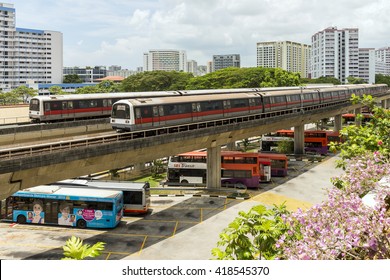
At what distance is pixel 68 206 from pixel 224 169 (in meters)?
17.6

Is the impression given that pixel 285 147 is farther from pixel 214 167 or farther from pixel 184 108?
pixel 184 108

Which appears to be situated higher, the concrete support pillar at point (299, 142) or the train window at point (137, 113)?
the train window at point (137, 113)

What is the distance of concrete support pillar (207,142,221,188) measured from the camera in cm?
3840

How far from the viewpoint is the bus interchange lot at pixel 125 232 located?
24.3m

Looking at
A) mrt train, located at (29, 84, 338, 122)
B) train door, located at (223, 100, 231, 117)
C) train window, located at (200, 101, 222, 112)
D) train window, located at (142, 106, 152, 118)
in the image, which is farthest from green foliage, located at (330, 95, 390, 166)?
Result: mrt train, located at (29, 84, 338, 122)

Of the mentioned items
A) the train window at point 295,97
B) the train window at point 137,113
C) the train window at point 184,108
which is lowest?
the train window at point 137,113

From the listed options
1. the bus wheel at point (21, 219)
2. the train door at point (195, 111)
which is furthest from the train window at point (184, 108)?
the bus wheel at point (21, 219)

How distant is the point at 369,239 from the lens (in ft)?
25.3

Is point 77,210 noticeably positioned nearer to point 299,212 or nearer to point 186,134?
point 186,134

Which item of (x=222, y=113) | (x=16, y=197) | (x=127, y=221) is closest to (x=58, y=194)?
(x=16, y=197)

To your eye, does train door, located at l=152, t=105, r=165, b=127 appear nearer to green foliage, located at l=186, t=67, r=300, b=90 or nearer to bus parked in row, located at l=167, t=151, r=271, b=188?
bus parked in row, located at l=167, t=151, r=271, b=188

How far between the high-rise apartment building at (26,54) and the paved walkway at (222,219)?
14560 centimetres

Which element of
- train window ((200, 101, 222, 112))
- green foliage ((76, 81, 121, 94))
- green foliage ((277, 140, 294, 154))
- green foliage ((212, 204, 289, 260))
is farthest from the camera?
green foliage ((76, 81, 121, 94))

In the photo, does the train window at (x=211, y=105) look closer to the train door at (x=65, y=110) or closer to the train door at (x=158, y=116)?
the train door at (x=158, y=116)
